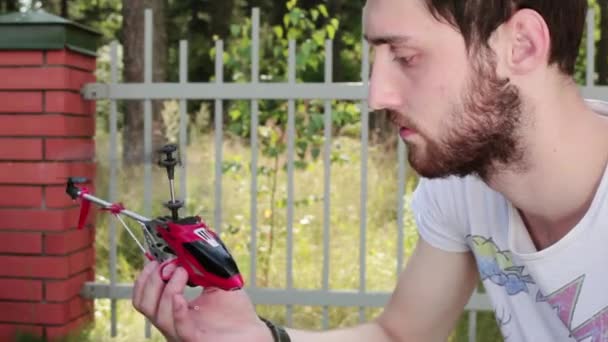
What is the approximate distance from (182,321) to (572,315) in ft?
2.31

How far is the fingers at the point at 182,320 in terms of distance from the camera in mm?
1337

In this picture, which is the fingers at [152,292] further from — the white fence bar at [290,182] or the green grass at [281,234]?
the green grass at [281,234]

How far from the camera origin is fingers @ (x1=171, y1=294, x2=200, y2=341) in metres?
1.34

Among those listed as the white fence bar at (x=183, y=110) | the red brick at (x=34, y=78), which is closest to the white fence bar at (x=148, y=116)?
the white fence bar at (x=183, y=110)

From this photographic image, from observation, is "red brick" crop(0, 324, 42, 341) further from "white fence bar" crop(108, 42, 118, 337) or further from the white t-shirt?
the white t-shirt

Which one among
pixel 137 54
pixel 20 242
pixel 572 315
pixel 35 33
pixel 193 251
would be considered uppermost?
pixel 137 54

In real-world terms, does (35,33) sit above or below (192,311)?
above

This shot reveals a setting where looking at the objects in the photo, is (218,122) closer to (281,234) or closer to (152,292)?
(281,234)

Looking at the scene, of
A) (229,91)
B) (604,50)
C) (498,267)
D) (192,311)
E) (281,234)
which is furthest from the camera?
(604,50)

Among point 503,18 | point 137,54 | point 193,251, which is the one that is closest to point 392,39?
point 503,18

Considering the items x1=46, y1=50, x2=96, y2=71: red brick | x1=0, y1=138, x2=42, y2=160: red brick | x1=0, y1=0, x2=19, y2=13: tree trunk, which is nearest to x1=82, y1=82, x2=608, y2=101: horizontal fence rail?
x1=46, y1=50, x2=96, y2=71: red brick

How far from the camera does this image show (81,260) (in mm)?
3973

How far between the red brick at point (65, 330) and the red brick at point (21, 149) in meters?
0.77

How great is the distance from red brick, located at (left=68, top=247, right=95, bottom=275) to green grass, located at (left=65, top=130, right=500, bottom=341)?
0.26 metres
